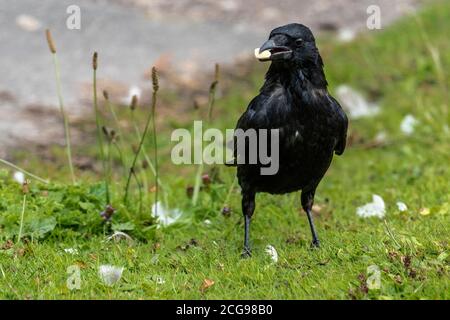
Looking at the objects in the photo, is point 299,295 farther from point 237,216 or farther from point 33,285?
point 237,216

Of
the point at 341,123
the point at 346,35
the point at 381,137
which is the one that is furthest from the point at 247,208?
the point at 346,35

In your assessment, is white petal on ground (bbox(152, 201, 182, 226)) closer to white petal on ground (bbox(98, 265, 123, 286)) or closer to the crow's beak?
white petal on ground (bbox(98, 265, 123, 286))

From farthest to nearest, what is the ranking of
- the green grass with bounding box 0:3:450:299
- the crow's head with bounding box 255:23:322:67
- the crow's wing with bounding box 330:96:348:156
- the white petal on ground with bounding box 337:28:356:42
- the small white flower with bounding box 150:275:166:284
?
the white petal on ground with bounding box 337:28:356:42, the crow's wing with bounding box 330:96:348:156, the crow's head with bounding box 255:23:322:67, the small white flower with bounding box 150:275:166:284, the green grass with bounding box 0:3:450:299

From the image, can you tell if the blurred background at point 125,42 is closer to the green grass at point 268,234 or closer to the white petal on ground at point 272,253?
the green grass at point 268,234

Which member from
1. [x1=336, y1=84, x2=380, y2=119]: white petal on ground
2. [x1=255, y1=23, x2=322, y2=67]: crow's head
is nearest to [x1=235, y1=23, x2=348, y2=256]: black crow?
[x1=255, y1=23, x2=322, y2=67]: crow's head

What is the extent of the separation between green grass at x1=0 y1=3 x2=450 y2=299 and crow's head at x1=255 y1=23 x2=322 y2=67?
1161 millimetres

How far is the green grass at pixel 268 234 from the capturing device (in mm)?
4738

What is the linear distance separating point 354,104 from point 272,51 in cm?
472

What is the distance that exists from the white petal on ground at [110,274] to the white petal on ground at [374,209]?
2.29 metres

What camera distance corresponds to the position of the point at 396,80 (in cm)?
1030

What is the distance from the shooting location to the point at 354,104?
980 cm

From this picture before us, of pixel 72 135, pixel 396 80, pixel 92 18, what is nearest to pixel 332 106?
pixel 72 135

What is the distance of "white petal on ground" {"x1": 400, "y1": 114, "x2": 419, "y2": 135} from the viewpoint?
29.0 ft

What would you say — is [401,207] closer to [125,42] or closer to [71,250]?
[71,250]
